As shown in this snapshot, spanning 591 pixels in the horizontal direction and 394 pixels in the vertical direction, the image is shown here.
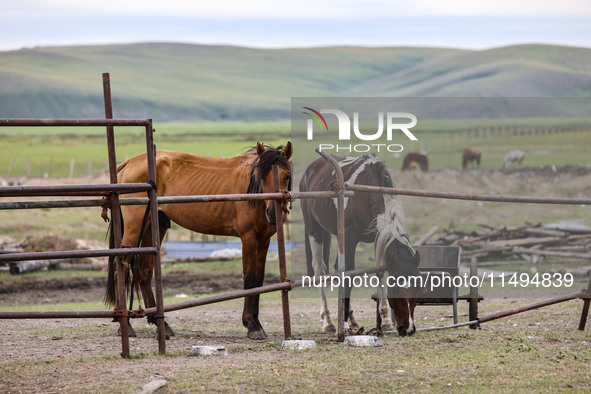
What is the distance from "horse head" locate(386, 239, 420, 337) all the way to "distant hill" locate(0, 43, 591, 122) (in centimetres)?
9907

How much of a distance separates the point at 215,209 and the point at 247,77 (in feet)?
570

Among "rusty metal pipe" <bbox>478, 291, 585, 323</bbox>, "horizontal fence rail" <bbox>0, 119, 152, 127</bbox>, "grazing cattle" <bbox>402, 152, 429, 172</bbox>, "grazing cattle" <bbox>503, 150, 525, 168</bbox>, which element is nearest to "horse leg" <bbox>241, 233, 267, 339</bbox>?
"rusty metal pipe" <bbox>478, 291, 585, 323</bbox>

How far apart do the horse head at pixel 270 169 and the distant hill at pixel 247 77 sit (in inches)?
3904

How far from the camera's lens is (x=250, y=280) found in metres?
8.86

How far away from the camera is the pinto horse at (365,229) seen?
8.32 m

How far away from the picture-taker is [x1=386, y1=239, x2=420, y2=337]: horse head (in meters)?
8.14

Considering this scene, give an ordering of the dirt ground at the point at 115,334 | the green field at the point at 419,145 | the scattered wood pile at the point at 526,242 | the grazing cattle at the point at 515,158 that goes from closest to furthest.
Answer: the dirt ground at the point at 115,334 < the scattered wood pile at the point at 526,242 < the grazing cattle at the point at 515,158 < the green field at the point at 419,145

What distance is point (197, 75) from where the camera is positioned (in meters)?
173

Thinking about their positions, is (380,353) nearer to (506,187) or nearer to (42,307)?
(42,307)

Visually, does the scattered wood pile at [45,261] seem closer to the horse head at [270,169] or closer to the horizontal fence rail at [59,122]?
the horse head at [270,169]

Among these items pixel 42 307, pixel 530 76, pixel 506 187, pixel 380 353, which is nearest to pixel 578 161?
pixel 506 187

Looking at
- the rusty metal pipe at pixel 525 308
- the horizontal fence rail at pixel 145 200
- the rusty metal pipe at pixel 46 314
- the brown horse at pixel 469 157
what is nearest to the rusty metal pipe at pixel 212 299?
the rusty metal pipe at pixel 46 314

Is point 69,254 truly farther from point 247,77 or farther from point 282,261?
point 247,77

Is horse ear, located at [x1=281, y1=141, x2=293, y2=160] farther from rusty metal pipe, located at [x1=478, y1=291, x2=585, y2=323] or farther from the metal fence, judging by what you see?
rusty metal pipe, located at [x1=478, y1=291, x2=585, y2=323]
